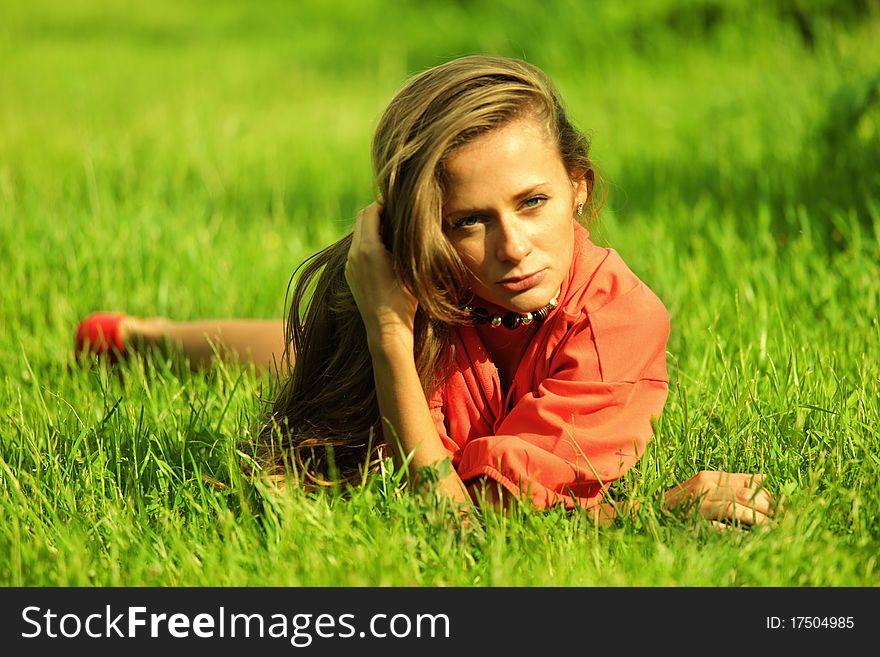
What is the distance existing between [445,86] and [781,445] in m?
1.19

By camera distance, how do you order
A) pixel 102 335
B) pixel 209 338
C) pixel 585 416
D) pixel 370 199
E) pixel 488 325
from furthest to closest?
pixel 370 199 < pixel 102 335 < pixel 209 338 < pixel 488 325 < pixel 585 416

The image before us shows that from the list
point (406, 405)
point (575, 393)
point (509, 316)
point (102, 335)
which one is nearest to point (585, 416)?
point (575, 393)

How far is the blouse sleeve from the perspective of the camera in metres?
2.51

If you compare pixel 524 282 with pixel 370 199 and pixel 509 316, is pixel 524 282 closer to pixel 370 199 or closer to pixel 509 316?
pixel 509 316

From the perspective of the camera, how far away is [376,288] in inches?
101

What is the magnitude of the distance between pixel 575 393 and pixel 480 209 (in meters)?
0.47

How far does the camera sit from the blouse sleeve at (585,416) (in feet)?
8.23

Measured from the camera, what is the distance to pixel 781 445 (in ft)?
9.11

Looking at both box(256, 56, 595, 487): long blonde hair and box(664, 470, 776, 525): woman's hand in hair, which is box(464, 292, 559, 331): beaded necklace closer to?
box(256, 56, 595, 487): long blonde hair
